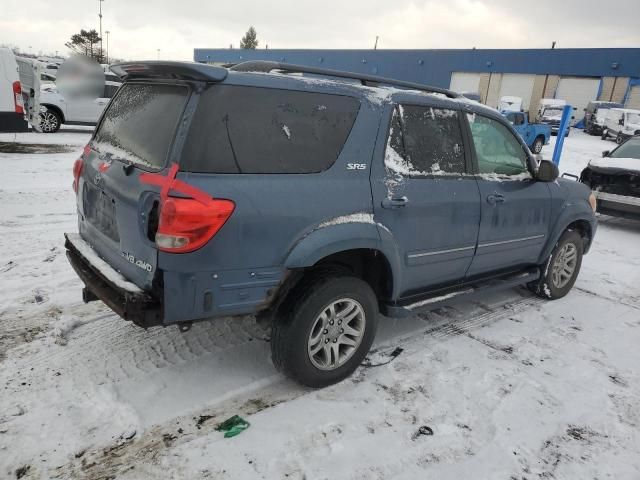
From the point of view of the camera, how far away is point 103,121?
354 cm

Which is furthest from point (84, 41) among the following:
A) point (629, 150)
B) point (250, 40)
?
point (629, 150)

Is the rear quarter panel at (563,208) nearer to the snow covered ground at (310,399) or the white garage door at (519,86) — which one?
the snow covered ground at (310,399)

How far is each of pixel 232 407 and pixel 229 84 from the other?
186 centimetres

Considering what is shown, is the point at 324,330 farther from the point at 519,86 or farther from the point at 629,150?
the point at 519,86

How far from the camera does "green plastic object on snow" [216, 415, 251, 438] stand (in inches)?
105

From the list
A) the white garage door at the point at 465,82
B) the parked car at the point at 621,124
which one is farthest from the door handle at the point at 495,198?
the white garage door at the point at 465,82

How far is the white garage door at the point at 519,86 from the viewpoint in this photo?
126 ft

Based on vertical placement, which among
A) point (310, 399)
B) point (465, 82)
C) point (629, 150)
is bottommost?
point (310, 399)

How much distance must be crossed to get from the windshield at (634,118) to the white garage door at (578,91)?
9.31 meters

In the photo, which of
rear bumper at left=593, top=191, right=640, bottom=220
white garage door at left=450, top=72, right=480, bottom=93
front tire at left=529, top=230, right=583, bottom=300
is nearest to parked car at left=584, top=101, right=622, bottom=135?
white garage door at left=450, top=72, right=480, bottom=93

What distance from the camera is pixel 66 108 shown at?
14250 mm

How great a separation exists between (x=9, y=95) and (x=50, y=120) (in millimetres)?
4577

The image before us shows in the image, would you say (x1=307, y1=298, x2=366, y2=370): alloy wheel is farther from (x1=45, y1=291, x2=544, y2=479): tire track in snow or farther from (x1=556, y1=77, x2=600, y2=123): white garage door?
(x1=556, y1=77, x2=600, y2=123): white garage door

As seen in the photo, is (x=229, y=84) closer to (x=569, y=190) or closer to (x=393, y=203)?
(x=393, y=203)
